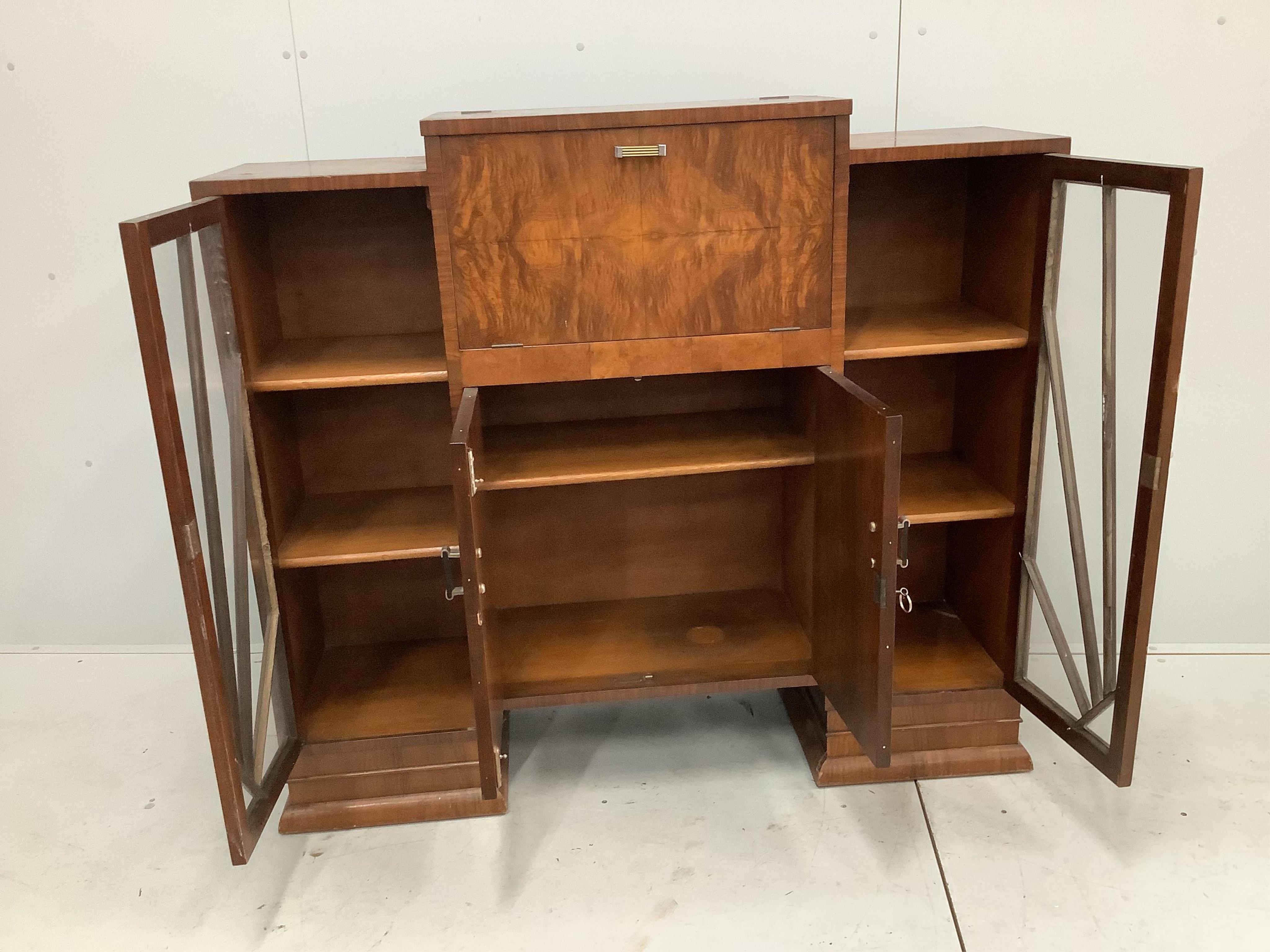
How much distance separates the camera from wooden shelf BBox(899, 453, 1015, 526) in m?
2.27

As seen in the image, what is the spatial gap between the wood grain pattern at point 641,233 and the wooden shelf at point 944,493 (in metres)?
0.56

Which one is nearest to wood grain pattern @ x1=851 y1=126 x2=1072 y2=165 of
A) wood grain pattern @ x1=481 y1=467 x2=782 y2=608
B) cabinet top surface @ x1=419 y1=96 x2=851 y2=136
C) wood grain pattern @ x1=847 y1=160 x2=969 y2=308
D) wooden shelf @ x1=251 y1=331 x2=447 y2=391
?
cabinet top surface @ x1=419 y1=96 x2=851 y2=136

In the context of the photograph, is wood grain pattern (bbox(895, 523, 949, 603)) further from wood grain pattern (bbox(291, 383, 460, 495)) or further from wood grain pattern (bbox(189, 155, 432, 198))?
wood grain pattern (bbox(189, 155, 432, 198))

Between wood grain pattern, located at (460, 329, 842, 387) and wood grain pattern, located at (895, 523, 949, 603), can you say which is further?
wood grain pattern, located at (895, 523, 949, 603)

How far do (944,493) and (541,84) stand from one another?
1454 millimetres

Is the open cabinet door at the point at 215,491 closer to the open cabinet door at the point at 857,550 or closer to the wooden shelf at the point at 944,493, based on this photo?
the open cabinet door at the point at 857,550

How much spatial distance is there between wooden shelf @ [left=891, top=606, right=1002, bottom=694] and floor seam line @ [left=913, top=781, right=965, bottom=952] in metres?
Result: 0.24

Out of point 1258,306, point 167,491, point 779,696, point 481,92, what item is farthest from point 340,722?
point 1258,306

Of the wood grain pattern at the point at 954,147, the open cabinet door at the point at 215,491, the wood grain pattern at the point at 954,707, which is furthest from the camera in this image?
the wood grain pattern at the point at 954,707

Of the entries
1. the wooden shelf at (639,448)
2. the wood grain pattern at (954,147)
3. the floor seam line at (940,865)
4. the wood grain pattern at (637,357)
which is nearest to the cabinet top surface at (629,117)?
the wood grain pattern at (954,147)

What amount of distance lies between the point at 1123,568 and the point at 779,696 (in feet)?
3.19

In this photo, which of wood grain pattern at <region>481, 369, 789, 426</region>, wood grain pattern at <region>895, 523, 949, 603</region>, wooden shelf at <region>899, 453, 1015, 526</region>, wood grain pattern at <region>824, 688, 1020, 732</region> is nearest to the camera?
wooden shelf at <region>899, 453, 1015, 526</region>

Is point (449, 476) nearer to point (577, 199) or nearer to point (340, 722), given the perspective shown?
point (340, 722)

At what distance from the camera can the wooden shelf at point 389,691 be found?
2.33 m
